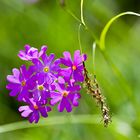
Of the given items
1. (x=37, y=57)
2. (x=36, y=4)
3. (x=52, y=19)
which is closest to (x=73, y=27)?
(x=52, y=19)

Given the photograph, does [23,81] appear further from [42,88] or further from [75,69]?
[75,69]

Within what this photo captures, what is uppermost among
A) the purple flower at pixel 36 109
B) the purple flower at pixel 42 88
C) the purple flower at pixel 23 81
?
the purple flower at pixel 23 81

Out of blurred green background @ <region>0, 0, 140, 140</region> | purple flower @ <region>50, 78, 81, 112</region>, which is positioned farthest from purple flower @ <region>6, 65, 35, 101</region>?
blurred green background @ <region>0, 0, 140, 140</region>

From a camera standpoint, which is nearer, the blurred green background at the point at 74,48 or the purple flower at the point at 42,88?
the purple flower at the point at 42,88

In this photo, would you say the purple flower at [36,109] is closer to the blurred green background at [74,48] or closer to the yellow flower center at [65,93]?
the yellow flower center at [65,93]

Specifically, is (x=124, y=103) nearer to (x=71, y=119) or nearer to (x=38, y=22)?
(x=71, y=119)

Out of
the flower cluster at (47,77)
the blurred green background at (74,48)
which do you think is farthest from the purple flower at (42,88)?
the blurred green background at (74,48)
